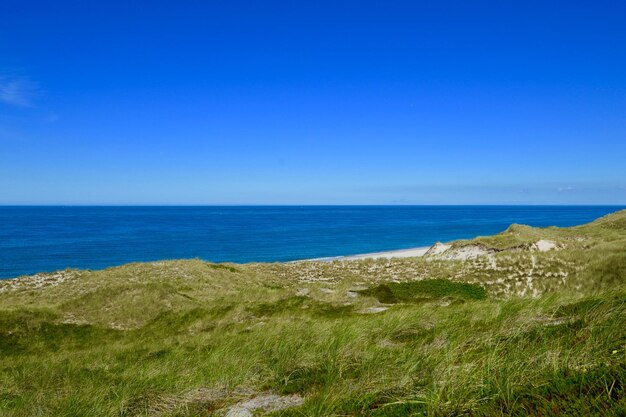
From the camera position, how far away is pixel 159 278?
31.1 metres

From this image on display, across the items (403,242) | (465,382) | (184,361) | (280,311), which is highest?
(465,382)

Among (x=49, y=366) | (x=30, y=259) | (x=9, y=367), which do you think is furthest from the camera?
(x=30, y=259)

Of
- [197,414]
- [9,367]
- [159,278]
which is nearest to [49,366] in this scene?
[9,367]

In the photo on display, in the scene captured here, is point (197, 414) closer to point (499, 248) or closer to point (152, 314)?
point (152, 314)

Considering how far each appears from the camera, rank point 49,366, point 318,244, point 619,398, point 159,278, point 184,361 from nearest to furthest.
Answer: point 619,398
point 184,361
point 49,366
point 159,278
point 318,244

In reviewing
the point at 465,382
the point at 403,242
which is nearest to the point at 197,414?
the point at 465,382

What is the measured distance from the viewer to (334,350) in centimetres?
927

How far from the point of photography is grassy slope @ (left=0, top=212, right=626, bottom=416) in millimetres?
5586

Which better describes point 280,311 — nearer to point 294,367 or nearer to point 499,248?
point 294,367

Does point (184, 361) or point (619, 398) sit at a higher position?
point (619, 398)

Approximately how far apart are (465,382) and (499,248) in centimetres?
4626

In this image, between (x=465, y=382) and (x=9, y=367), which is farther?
(x=9, y=367)

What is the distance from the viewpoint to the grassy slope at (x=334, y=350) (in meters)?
5.59

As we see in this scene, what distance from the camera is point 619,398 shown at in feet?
15.1
